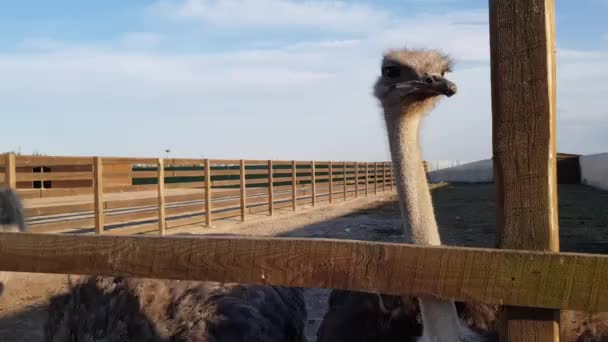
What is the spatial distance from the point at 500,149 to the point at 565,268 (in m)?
0.29

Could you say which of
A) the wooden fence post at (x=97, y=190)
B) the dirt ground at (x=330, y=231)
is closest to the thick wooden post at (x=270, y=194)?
the dirt ground at (x=330, y=231)

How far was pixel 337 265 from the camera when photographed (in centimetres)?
148

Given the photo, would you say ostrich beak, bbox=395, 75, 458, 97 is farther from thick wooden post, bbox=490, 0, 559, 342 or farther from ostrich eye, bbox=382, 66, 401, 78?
thick wooden post, bbox=490, 0, 559, 342

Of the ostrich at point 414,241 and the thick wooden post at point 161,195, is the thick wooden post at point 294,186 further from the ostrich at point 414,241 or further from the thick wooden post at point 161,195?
the ostrich at point 414,241

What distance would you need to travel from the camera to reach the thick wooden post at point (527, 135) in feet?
4.51

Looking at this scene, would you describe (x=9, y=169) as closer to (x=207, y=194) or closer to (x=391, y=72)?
(x=207, y=194)

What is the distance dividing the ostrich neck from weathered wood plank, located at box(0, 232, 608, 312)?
0.74 metres

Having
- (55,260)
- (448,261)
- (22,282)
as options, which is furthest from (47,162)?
(448,261)

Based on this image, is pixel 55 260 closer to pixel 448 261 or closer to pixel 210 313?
pixel 448 261

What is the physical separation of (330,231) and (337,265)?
911 centimetres

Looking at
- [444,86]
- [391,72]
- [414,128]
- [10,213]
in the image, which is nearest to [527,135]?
[444,86]

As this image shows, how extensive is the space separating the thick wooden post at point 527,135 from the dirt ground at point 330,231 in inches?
120

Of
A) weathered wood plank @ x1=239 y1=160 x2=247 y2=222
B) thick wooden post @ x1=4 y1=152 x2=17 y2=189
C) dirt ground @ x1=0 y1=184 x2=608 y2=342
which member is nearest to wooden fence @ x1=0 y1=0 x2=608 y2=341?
dirt ground @ x1=0 y1=184 x2=608 y2=342

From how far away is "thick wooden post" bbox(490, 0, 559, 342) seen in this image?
1375 millimetres
